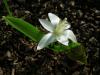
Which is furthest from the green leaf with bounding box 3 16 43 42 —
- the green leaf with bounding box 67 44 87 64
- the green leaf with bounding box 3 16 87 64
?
the green leaf with bounding box 67 44 87 64

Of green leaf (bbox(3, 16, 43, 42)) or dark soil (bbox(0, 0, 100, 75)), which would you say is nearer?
green leaf (bbox(3, 16, 43, 42))

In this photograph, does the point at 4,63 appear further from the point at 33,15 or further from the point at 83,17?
the point at 83,17

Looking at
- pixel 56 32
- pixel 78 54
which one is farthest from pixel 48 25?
pixel 78 54

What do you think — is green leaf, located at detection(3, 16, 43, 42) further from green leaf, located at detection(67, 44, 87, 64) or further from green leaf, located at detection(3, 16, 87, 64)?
green leaf, located at detection(67, 44, 87, 64)

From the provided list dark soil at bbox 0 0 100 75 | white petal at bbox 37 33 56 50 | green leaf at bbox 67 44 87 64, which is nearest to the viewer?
white petal at bbox 37 33 56 50

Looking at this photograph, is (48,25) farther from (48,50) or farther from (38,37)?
(48,50)
